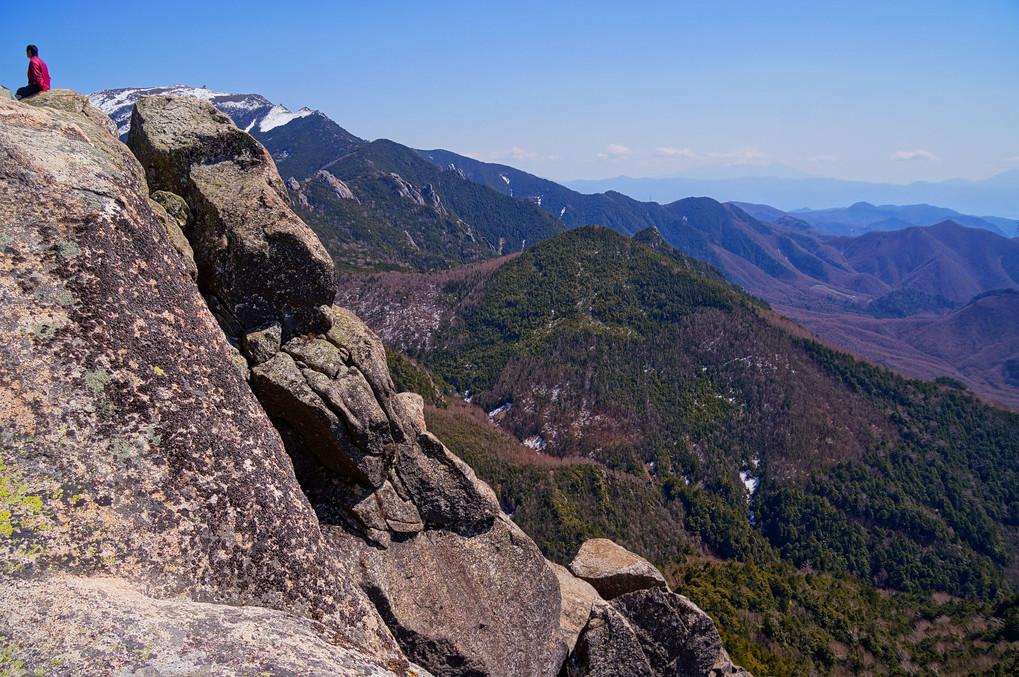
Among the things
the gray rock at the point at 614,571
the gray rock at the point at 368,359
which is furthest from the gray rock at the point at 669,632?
the gray rock at the point at 368,359

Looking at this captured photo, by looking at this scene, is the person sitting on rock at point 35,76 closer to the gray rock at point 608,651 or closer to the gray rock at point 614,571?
the gray rock at point 608,651

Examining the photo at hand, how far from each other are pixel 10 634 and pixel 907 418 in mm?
199214

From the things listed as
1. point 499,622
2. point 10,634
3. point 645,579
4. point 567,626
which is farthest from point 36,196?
point 645,579

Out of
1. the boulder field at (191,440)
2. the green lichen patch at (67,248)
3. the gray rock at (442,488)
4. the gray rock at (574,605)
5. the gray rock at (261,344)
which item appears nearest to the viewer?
the boulder field at (191,440)

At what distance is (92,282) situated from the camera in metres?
8.98

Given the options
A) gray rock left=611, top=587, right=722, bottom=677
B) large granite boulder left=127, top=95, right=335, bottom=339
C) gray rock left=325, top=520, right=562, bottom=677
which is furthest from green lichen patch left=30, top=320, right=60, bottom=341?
gray rock left=611, top=587, right=722, bottom=677

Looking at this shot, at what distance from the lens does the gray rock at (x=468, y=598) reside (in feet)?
54.7

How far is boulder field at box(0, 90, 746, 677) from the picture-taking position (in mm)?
7020

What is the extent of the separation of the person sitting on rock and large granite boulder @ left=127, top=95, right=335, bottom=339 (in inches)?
99.9

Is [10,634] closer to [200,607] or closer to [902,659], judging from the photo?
[200,607]

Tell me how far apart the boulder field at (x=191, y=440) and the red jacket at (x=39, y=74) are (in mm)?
1373

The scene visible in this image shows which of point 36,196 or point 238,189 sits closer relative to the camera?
point 36,196

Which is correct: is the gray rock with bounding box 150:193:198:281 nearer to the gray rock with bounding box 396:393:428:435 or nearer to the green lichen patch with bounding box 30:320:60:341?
the green lichen patch with bounding box 30:320:60:341

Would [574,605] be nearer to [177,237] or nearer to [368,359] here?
[368,359]
